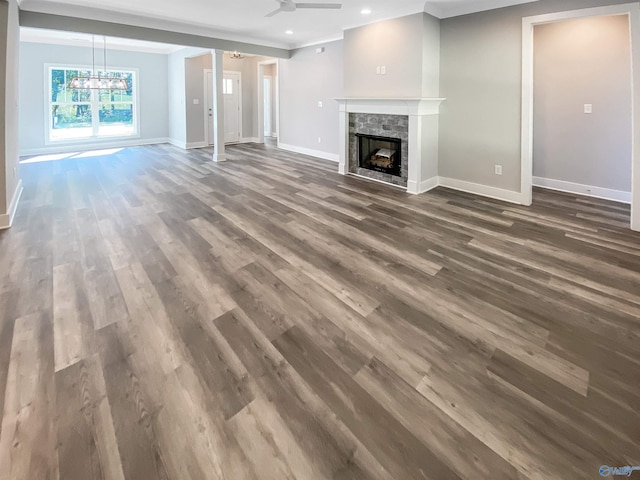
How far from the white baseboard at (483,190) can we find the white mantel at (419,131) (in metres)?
0.22

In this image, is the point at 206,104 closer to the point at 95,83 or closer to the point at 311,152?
the point at 95,83

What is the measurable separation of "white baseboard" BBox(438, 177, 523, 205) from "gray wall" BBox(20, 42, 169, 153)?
9.09m

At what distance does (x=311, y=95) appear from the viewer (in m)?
8.80

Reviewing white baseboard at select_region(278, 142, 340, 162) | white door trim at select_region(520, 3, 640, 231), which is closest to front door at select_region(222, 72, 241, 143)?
white baseboard at select_region(278, 142, 340, 162)

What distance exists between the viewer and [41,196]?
537 centimetres

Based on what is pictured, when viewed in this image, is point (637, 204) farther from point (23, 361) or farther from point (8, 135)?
point (8, 135)

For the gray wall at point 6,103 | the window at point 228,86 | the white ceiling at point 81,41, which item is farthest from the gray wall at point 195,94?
the gray wall at point 6,103

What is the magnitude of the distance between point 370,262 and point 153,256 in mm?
2046

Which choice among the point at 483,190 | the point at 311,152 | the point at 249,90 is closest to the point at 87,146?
the point at 249,90

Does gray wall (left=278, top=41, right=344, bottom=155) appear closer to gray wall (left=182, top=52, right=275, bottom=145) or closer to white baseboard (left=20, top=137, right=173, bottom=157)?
gray wall (left=182, top=52, right=275, bottom=145)

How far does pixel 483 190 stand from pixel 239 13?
4.90m

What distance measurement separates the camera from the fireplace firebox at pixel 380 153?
6316 millimetres

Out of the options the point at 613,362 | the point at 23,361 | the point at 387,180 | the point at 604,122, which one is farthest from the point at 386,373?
the point at 604,122

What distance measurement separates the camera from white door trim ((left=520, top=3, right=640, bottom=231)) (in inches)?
154
